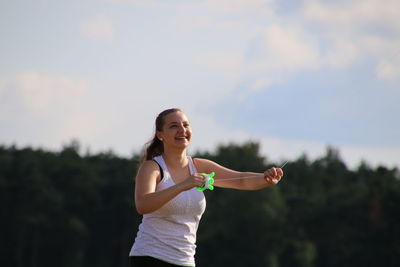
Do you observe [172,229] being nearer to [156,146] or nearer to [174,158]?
[174,158]

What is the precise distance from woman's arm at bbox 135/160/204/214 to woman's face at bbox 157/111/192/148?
27 cm

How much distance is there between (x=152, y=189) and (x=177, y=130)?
544 mm

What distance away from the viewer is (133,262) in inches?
340

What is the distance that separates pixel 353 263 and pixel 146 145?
279ft

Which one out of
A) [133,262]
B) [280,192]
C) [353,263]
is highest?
[280,192]

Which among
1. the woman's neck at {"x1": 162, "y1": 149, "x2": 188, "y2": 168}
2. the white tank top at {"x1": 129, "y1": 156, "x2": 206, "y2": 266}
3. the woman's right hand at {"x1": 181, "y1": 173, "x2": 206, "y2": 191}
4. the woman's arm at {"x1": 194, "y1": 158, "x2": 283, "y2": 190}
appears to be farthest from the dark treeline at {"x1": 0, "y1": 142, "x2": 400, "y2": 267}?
the woman's right hand at {"x1": 181, "y1": 173, "x2": 206, "y2": 191}

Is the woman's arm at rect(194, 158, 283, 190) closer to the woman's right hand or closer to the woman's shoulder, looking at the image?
the woman's shoulder

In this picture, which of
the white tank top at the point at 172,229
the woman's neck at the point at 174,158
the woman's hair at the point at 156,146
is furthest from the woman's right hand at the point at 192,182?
the woman's hair at the point at 156,146

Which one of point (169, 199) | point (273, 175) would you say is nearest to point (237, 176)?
point (273, 175)

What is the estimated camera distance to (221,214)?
97.9m

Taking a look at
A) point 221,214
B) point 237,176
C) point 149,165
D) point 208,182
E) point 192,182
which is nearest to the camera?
point 192,182

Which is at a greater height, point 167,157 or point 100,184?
point 100,184

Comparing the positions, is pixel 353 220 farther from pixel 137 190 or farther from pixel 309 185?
pixel 137 190

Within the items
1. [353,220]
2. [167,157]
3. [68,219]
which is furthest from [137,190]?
[68,219]
